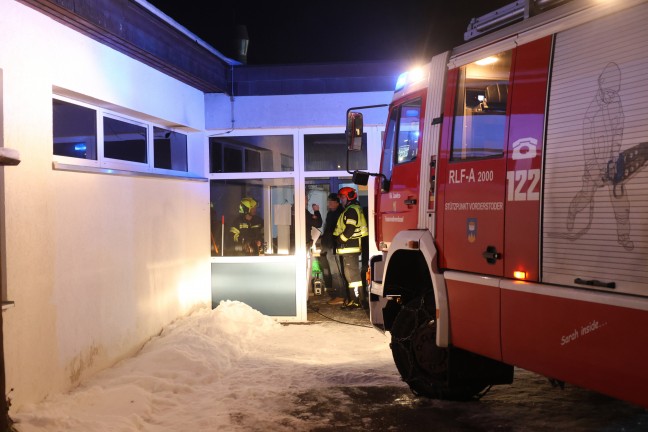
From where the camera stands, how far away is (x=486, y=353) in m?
4.88

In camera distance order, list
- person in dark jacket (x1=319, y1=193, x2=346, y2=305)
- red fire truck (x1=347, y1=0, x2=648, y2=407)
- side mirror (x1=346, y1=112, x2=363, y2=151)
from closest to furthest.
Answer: red fire truck (x1=347, y1=0, x2=648, y2=407) → side mirror (x1=346, y1=112, x2=363, y2=151) → person in dark jacket (x1=319, y1=193, x2=346, y2=305)

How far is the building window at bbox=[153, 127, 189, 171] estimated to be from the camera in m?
9.45

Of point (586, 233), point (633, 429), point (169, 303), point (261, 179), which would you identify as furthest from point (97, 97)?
point (633, 429)

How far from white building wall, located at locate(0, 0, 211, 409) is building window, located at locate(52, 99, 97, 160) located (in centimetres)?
18

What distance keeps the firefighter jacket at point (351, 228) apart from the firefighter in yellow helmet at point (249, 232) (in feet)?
4.48

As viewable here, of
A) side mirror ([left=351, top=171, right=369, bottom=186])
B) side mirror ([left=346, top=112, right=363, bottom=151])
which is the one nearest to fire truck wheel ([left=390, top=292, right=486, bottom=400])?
side mirror ([left=351, top=171, right=369, bottom=186])

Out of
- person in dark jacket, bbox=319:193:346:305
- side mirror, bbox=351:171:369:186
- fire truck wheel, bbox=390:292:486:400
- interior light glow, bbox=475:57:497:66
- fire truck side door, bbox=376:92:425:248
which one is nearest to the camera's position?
interior light glow, bbox=475:57:497:66

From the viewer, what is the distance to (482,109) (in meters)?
5.18

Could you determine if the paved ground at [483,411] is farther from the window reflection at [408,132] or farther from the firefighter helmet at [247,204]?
the firefighter helmet at [247,204]

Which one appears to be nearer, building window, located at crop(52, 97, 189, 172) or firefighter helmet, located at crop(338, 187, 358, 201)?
building window, located at crop(52, 97, 189, 172)

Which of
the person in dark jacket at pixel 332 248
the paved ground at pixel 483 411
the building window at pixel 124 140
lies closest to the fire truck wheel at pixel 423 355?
the paved ground at pixel 483 411

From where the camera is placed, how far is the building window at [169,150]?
31.0ft

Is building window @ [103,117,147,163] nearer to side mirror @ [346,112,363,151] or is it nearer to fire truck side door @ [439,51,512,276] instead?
side mirror @ [346,112,363,151]

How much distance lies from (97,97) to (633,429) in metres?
6.08
